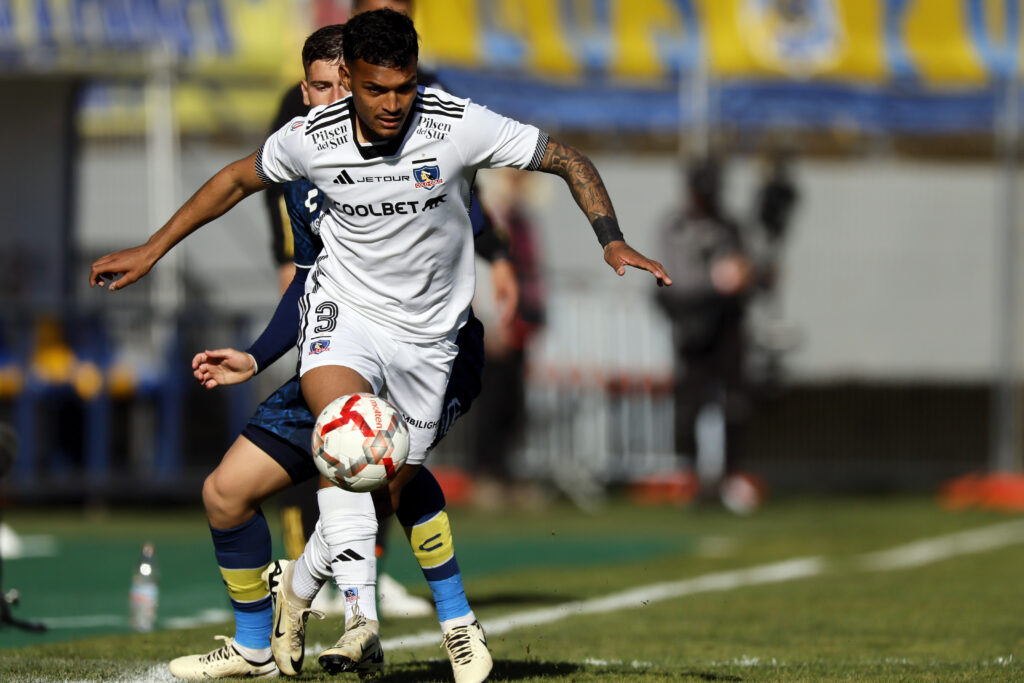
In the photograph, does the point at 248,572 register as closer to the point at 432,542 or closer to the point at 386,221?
the point at 432,542

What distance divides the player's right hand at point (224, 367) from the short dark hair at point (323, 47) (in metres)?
1.30

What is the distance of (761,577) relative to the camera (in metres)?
10.6

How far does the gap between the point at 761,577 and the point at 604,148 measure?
8641 mm

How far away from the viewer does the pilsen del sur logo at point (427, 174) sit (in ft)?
18.5

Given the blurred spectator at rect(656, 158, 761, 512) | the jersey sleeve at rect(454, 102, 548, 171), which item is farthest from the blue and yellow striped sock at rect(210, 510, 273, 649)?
the blurred spectator at rect(656, 158, 761, 512)

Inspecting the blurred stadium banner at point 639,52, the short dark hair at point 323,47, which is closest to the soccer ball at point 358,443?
the short dark hair at point 323,47

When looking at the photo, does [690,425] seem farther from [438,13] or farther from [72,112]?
[72,112]

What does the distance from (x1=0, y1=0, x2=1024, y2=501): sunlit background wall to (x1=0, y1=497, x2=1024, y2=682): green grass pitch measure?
3.37 ft

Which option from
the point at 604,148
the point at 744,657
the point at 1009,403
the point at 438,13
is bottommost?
the point at 1009,403

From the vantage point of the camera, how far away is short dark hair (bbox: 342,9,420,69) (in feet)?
17.9

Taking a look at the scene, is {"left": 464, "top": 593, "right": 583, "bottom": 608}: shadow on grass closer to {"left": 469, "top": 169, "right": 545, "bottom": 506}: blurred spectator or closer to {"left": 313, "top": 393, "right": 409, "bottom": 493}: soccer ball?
{"left": 313, "top": 393, "right": 409, "bottom": 493}: soccer ball

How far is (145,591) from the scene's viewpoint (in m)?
7.65

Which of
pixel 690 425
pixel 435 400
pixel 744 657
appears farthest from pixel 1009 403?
pixel 435 400

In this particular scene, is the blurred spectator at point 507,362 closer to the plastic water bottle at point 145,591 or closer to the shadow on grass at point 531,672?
the plastic water bottle at point 145,591
